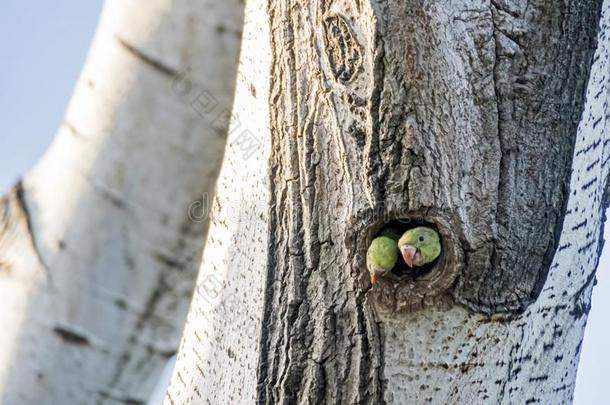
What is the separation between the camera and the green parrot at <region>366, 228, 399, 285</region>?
32.7 inches

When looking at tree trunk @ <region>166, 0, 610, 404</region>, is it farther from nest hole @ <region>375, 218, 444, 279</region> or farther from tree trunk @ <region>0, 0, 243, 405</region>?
tree trunk @ <region>0, 0, 243, 405</region>

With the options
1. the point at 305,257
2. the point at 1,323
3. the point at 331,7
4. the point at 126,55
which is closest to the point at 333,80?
the point at 331,7

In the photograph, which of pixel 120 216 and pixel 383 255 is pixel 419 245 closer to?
pixel 383 255

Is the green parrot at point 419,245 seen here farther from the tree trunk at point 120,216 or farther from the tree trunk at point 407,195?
the tree trunk at point 120,216

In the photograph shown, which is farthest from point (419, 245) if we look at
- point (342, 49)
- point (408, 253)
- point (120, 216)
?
point (120, 216)

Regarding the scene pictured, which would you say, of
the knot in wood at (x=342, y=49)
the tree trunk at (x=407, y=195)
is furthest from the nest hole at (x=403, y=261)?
the knot in wood at (x=342, y=49)

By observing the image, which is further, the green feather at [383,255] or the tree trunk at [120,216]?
the green feather at [383,255]

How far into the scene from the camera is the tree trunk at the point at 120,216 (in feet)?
1.84

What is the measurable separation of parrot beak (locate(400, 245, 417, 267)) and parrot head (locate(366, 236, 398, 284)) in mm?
17

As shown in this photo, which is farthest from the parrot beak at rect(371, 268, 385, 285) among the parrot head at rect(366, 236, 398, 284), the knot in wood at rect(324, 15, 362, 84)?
the knot in wood at rect(324, 15, 362, 84)

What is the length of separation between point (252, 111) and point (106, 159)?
40 cm

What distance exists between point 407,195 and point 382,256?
63mm

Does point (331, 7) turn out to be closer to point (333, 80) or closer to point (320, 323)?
point (333, 80)

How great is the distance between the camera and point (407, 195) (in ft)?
2.72
